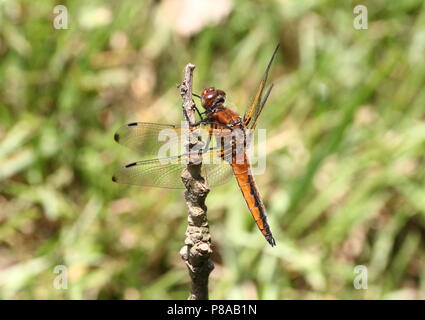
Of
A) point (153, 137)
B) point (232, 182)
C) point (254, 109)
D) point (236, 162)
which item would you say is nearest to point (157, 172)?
point (153, 137)

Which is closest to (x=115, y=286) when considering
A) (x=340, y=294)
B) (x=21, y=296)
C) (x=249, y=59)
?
(x=21, y=296)

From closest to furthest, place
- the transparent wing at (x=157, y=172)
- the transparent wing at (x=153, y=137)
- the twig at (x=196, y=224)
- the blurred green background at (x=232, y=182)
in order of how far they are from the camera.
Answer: the twig at (x=196, y=224)
the transparent wing at (x=157, y=172)
the transparent wing at (x=153, y=137)
the blurred green background at (x=232, y=182)

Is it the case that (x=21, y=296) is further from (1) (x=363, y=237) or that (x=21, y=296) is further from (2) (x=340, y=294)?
(1) (x=363, y=237)

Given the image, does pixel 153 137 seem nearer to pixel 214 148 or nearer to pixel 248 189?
pixel 214 148

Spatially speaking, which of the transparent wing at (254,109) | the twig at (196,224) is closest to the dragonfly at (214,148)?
the transparent wing at (254,109)

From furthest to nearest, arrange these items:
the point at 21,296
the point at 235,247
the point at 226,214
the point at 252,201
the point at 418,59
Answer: the point at 418,59
the point at 226,214
the point at 235,247
the point at 21,296
the point at 252,201

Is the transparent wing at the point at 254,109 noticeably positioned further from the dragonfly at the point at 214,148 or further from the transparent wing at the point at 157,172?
the transparent wing at the point at 157,172
